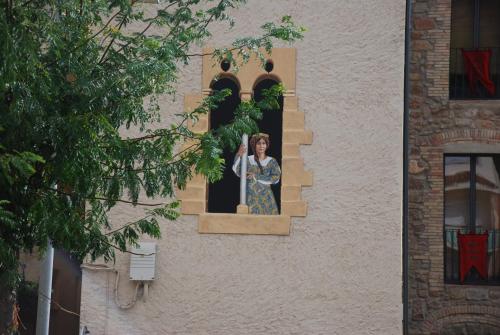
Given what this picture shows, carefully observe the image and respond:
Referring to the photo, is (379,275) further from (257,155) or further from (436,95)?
(436,95)

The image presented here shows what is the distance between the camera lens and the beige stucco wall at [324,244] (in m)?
11.9

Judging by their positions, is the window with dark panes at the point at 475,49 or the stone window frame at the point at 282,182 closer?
the stone window frame at the point at 282,182

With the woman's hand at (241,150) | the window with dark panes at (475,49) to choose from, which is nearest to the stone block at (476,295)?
the window with dark panes at (475,49)

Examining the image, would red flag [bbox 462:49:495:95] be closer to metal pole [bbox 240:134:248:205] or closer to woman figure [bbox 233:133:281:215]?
woman figure [bbox 233:133:281:215]

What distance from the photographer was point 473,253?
14.0 meters

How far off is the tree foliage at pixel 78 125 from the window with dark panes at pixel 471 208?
711 cm

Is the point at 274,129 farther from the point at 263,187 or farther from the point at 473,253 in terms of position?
the point at 473,253

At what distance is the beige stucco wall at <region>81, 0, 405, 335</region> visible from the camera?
1188 cm

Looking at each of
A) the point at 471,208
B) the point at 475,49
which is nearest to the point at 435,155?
the point at 471,208

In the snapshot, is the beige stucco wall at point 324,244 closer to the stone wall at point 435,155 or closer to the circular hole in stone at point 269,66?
the circular hole in stone at point 269,66

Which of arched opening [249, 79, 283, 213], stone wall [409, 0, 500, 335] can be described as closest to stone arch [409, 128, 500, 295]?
stone wall [409, 0, 500, 335]

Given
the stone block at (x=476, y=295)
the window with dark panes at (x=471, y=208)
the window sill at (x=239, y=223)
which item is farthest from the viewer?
the window with dark panes at (x=471, y=208)

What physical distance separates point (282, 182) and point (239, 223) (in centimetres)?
77

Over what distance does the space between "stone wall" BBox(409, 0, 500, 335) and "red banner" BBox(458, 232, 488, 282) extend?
279mm
